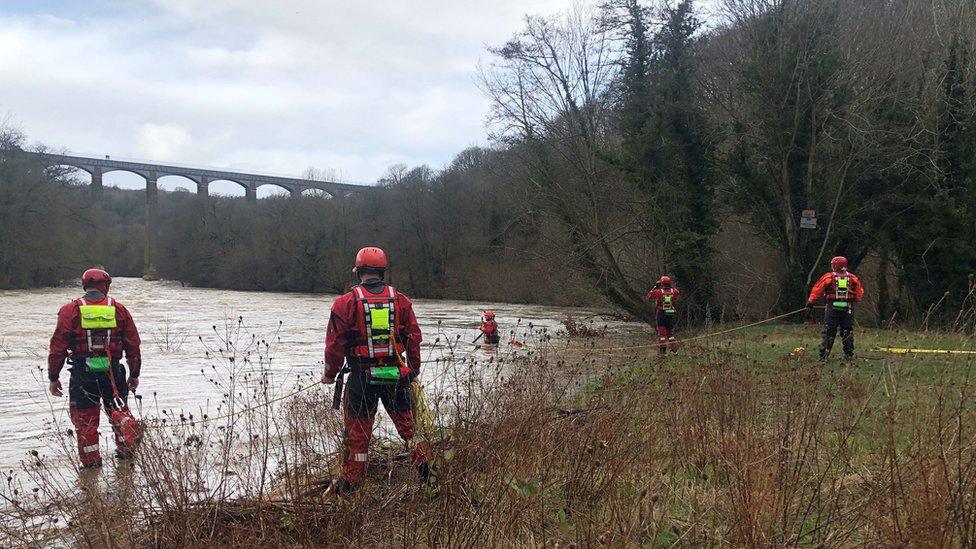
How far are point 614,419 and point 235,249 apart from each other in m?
70.5

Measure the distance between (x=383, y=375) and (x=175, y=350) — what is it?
1522 centimetres

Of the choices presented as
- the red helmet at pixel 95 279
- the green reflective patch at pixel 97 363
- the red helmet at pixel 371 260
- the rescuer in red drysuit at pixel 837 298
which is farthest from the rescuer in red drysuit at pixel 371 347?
the rescuer in red drysuit at pixel 837 298

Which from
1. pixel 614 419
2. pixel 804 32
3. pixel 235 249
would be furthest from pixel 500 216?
Answer: pixel 614 419

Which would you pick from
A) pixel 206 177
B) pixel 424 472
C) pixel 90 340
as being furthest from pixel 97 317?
pixel 206 177

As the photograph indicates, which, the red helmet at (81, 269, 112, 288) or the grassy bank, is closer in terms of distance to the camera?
the grassy bank

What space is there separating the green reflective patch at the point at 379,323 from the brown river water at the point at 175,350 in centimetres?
45

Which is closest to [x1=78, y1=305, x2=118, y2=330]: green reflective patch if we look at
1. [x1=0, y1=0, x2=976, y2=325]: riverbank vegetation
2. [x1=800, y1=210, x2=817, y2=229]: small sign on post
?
[x1=0, y1=0, x2=976, y2=325]: riverbank vegetation

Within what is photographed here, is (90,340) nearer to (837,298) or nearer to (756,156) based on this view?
(837,298)

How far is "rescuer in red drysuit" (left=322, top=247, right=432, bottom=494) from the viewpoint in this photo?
5.96 meters

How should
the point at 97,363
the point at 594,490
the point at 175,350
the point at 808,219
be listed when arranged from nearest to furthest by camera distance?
the point at 594,490
the point at 97,363
the point at 175,350
the point at 808,219

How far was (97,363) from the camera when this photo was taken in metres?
7.42

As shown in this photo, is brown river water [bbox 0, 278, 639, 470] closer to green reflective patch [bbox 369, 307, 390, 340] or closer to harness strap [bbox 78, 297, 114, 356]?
green reflective patch [bbox 369, 307, 390, 340]

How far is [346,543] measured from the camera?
4.19m

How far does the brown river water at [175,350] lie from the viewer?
10109mm
